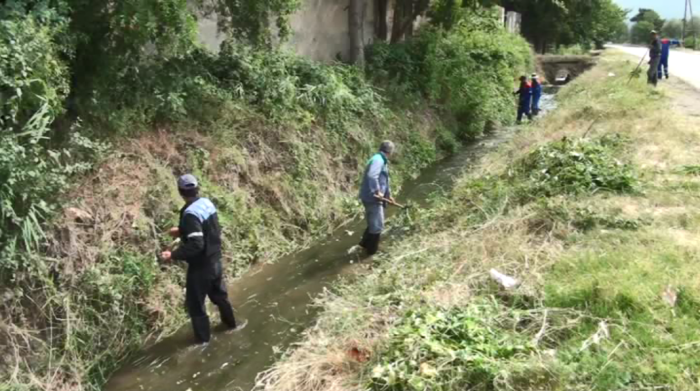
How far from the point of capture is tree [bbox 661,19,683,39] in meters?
81.9

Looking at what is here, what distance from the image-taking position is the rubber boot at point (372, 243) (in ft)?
29.5

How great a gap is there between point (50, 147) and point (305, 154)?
4.79 metres

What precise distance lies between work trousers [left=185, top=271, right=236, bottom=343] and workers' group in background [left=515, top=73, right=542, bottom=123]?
50.7ft

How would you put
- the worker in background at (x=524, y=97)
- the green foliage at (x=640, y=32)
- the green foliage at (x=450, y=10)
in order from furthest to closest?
the green foliage at (x=640, y=32) < the worker in background at (x=524, y=97) < the green foliage at (x=450, y=10)

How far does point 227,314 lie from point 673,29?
95011mm

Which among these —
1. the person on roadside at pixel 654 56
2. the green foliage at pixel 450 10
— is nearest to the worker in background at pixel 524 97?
the green foliage at pixel 450 10

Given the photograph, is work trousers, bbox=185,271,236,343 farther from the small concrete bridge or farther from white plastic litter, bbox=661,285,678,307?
the small concrete bridge

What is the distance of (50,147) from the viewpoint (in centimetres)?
679

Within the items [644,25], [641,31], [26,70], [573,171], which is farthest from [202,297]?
[644,25]

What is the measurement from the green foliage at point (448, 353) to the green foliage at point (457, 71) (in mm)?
11756

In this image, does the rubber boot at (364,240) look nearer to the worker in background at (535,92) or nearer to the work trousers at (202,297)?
the work trousers at (202,297)

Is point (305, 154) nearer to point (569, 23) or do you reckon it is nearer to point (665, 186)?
point (665, 186)

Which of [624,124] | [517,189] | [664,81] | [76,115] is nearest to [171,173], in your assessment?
[76,115]

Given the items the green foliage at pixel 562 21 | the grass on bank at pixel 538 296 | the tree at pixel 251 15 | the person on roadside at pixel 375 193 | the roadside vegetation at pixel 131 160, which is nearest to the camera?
the grass on bank at pixel 538 296
